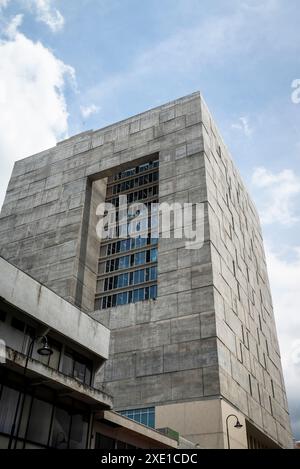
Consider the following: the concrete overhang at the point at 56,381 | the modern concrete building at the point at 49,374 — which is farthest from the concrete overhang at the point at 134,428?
the concrete overhang at the point at 56,381

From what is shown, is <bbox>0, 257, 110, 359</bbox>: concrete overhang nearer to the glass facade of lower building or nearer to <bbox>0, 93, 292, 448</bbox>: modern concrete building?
the glass facade of lower building

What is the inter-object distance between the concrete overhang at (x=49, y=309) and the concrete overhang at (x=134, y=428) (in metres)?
3.35

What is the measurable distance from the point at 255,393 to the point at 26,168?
50.9 metres

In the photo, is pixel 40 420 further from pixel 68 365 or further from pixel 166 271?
pixel 166 271

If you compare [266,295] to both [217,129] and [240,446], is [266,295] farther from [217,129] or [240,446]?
[240,446]

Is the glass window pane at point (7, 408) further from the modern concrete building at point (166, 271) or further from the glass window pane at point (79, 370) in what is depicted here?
the modern concrete building at point (166, 271)

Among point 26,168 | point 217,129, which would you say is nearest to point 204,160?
point 217,129

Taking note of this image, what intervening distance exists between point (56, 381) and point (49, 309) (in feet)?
13.4

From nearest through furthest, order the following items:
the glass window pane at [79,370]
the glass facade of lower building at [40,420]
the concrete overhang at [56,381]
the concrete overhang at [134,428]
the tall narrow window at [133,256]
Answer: the concrete overhang at [56,381] < the glass facade of lower building at [40,420] < the concrete overhang at [134,428] < the glass window pane at [79,370] < the tall narrow window at [133,256]

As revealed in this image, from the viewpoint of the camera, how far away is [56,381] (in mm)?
20359

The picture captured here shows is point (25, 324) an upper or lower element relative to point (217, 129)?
lower

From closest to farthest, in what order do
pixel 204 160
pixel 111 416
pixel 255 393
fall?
pixel 111 416, pixel 255 393, pixel 204 160

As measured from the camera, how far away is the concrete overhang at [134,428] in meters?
24.0
